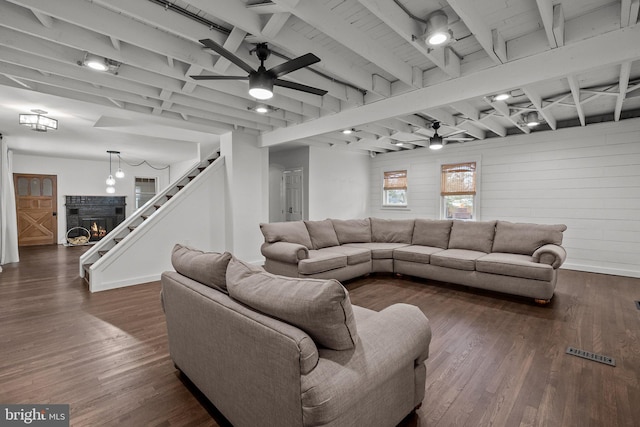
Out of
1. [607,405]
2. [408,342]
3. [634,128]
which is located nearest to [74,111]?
[408,342]

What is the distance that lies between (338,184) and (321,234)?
295cm

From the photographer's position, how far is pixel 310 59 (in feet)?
7.35

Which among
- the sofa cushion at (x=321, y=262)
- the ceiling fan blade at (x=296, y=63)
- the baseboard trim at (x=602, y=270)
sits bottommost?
the baseboard trim at (x=602, y=270)

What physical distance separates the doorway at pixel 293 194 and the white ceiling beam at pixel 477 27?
15.8 feet

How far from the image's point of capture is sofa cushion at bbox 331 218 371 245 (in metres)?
5.20

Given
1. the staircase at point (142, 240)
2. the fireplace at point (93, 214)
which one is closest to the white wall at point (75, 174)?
the fireplace at point (93, 214)

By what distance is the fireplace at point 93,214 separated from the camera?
8836 millimetres

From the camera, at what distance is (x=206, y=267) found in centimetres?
178

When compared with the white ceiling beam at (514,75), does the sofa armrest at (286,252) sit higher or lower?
lower

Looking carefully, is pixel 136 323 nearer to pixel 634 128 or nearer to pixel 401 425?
pixel 401 425

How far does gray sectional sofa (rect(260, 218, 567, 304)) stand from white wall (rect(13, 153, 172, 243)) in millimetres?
7649

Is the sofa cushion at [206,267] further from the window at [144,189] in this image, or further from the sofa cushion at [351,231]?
the window at [144,189]

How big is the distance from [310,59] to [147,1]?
4.22 ft

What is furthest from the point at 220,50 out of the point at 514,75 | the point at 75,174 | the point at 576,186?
the point at 75,174
